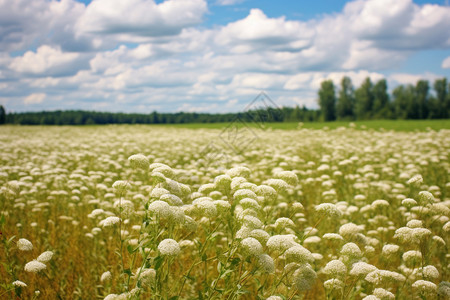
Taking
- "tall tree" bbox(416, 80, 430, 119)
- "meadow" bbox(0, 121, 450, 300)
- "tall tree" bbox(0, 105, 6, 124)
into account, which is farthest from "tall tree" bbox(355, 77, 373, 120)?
"meadow" bbox(0, 121, 450, 300)

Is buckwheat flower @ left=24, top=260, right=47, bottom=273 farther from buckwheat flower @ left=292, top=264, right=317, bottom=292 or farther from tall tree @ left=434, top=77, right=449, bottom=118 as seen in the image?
tall tree @ left=434, top=77, right=449, bottom=118

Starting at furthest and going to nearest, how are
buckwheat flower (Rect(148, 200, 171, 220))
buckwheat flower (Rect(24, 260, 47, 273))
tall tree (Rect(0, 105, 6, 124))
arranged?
tall tree (Rect(0, 105, 6, 124)) → buckwheat flower (Rect(24, 260, 47, 273)) → buckwheat flower (Rect(148, 200, 171, 220))

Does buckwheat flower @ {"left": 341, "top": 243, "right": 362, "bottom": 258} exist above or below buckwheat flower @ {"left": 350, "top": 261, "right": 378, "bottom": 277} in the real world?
Answer: above

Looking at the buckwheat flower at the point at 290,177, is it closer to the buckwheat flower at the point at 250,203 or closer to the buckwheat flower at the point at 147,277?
the buckwheat flower at the point at 250,203

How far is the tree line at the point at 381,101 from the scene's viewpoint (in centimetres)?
8912

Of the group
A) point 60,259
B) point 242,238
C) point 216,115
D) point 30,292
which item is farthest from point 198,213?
point 216,115

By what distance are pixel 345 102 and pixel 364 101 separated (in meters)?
5.43

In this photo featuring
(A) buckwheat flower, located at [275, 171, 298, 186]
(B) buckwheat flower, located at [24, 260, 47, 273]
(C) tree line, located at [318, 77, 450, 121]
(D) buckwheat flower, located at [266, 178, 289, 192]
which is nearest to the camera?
(B) buckwheat flower, located at [24, 260, 47, 273]

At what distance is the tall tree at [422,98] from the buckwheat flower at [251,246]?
102288mm

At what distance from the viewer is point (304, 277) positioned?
2.49 m

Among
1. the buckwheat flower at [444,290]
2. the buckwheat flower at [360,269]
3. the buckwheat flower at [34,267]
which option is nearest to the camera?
the buckwheat flower at [360,269]

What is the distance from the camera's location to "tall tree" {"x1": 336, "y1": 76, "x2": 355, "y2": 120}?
99188 mm

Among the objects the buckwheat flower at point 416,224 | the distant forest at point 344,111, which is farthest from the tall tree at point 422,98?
the buckwheat flower at point 416,224

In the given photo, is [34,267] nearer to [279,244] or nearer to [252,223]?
[252,223]
